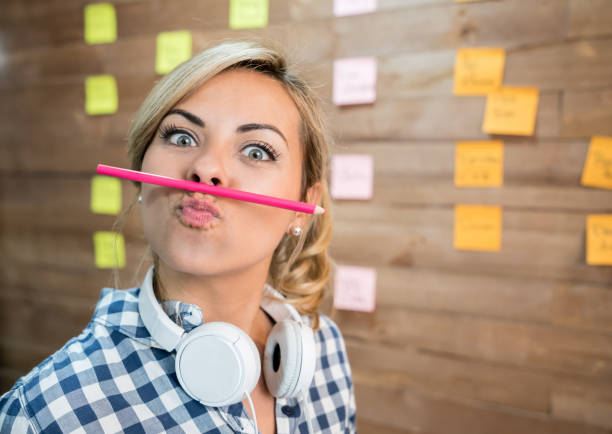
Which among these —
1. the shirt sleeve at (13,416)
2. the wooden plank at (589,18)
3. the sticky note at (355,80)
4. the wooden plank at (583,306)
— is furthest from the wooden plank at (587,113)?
the shirt sleeve at (13,416)

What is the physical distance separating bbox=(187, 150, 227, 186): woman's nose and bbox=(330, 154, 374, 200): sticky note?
0.75m

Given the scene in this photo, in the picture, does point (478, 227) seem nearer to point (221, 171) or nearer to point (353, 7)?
point (353, 7)

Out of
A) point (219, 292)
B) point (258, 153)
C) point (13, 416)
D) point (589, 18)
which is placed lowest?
point (13, 416)

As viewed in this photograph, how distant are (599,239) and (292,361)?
0.93 metres

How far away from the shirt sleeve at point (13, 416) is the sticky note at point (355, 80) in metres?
1.13

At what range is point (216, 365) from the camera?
680 mm

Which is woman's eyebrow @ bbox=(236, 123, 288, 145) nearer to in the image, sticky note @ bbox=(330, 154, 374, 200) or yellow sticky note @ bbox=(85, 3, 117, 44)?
sticky note @ bbox=(330, 154, 374, 200)

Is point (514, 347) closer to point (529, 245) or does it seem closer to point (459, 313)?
point (459, 313)

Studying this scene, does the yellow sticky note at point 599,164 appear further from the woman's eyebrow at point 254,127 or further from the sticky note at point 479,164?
the woman's eyebrow at point 254,127

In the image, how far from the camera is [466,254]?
138cm

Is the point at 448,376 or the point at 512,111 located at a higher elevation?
the point at 512,111

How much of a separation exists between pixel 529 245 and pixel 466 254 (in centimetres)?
17

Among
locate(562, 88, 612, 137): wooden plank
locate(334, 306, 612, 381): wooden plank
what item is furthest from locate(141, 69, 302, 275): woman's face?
locate(562, 88, 612, 137): wooden plank

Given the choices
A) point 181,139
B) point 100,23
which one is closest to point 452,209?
point 181,139
